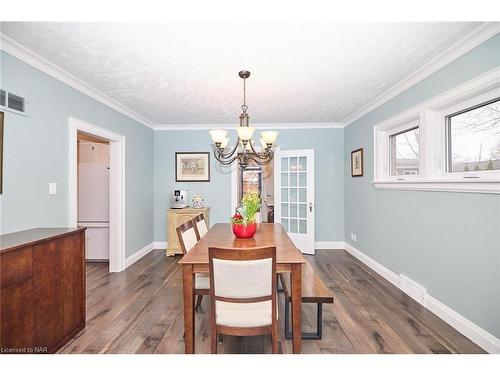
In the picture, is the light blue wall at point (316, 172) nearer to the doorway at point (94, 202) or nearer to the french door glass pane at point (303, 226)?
the french door glass pane at point (303, 226)

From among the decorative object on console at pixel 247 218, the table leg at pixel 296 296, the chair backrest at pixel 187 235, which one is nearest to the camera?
the table leg at pixel 296 296

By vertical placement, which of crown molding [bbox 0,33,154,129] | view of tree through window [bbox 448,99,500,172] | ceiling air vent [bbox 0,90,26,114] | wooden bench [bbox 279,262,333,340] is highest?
crown molding [bbox 0,33,154,129]

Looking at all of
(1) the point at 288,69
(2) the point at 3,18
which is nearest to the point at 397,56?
(1) the point at 288,69

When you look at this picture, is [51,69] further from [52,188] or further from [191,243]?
[191,243]

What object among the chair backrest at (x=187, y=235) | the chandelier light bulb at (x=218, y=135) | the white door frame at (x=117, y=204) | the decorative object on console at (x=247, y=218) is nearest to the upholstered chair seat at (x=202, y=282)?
the chair backrest at (x=187, y=235)

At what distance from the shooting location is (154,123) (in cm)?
455

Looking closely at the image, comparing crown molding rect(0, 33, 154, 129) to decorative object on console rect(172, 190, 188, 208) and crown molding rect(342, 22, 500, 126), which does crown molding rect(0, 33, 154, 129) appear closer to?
decorative object on console rect(172, 190, 188, 208)

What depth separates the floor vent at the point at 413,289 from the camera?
8.20ft

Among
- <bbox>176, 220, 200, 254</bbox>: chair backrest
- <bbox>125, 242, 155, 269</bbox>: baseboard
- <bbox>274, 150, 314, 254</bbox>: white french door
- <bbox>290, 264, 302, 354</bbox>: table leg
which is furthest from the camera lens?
<bbox>274, 150, 314, 254</bbox>: white french door

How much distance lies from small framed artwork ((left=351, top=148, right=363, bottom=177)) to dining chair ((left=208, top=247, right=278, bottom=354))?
3116 millimetres

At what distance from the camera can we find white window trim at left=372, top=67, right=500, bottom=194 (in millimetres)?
1842

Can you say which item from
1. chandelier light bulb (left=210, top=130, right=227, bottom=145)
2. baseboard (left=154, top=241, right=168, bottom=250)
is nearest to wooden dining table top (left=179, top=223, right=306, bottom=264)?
chandelier light bulb (left=210, top=130, right=227, bottom=145)

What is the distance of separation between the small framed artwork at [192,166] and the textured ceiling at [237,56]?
4.74 feet
